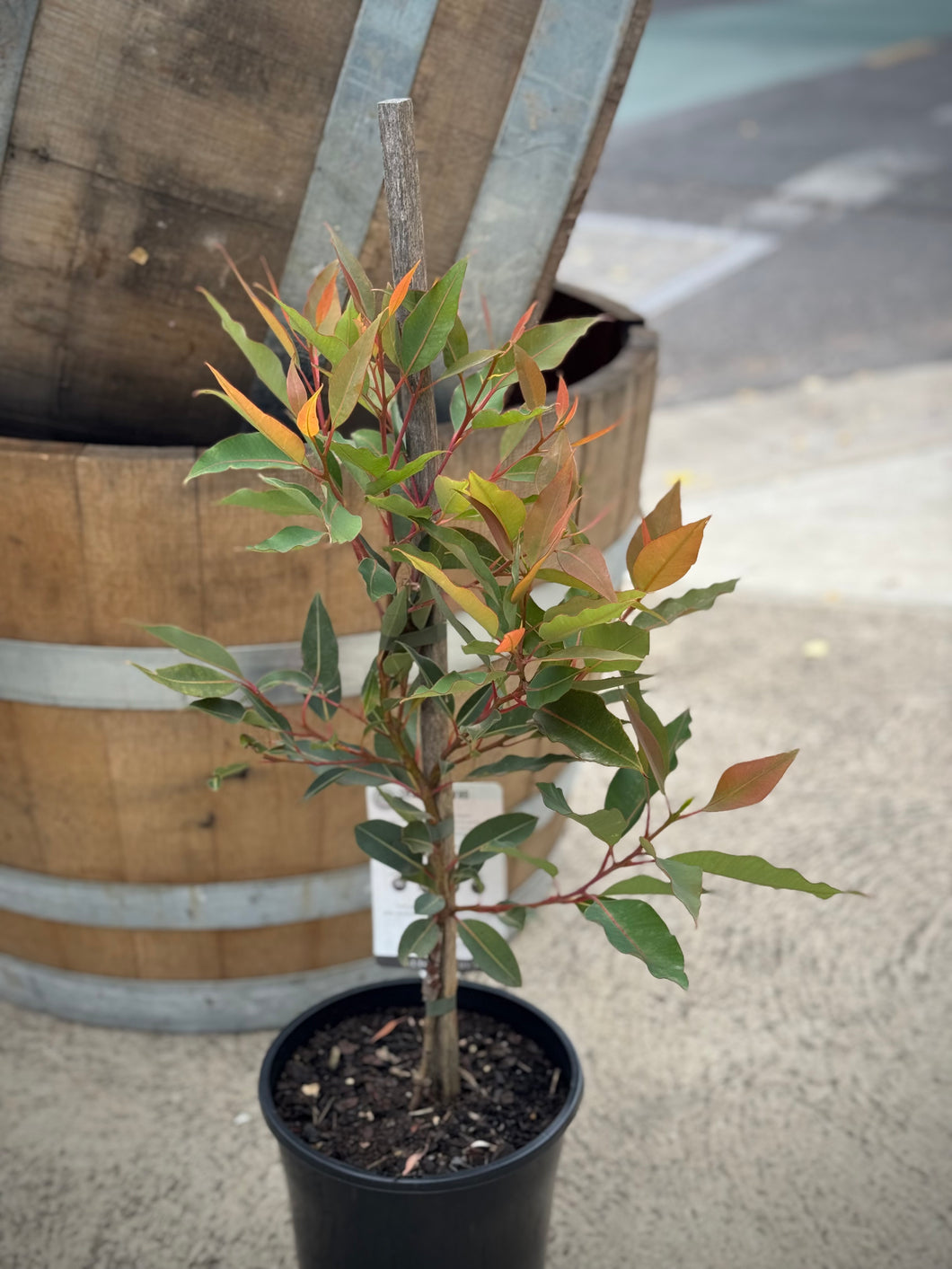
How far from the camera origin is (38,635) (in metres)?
1.56

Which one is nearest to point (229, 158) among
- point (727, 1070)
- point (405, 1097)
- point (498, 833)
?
point (498, 833)

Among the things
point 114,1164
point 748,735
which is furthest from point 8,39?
point 748,735

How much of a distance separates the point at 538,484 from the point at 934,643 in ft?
7.13

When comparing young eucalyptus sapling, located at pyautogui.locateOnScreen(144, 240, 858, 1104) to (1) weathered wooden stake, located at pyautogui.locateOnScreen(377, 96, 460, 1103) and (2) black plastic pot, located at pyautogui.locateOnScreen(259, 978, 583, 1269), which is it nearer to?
(1) weathered wooden stake, located at pyautogui.locateOnScreen(377, 96, 460, 1103)

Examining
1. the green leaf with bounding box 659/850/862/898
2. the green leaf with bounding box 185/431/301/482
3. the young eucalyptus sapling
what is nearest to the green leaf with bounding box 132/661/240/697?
the young eucalyptus sapling

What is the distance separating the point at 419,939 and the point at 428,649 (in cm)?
28

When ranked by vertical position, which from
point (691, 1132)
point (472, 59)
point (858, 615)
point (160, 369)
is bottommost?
point (691, 1132)

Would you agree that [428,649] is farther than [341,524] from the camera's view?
Yes

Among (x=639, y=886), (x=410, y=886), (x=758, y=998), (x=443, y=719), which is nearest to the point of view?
(x=639, y=886)

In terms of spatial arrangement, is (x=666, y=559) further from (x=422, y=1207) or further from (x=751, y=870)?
(x=422, y=1207)

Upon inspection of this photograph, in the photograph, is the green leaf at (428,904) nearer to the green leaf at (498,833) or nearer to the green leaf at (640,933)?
the green leaf at (498,833)

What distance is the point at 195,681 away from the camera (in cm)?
118

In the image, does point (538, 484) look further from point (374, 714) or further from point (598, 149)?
point (598, 149)

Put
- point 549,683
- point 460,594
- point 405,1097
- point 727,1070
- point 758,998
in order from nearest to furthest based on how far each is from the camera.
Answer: point 460,594 → point 549,683 → point 405,1097 → point 727,1070 → point 758,998
